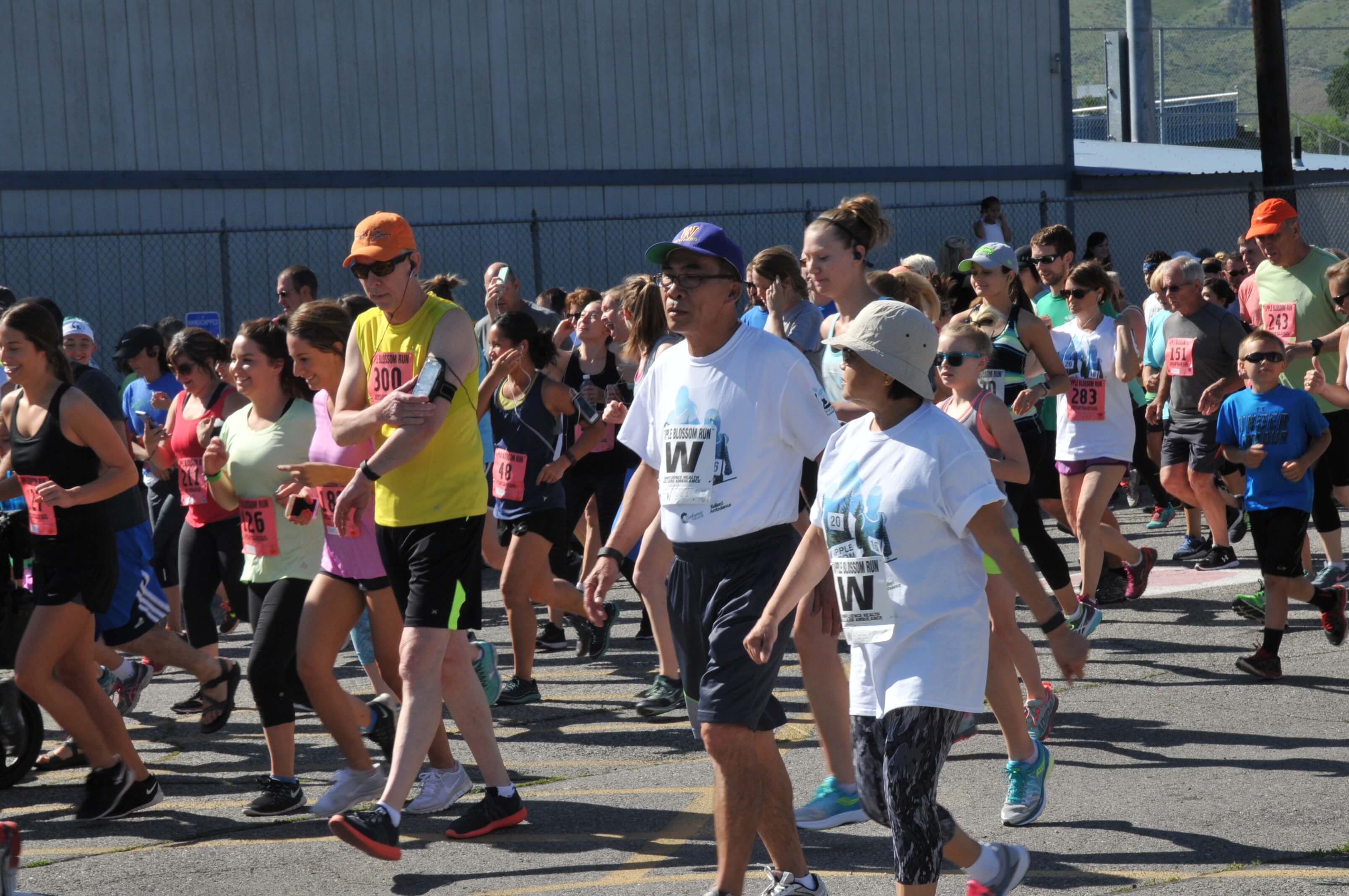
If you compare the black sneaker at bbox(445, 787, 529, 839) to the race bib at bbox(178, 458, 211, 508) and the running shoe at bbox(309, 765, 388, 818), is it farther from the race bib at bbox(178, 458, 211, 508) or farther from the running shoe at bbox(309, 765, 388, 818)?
the race bib at bbox(178, 458, 211, 508)

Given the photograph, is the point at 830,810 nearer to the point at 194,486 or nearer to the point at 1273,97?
the point at 194,486

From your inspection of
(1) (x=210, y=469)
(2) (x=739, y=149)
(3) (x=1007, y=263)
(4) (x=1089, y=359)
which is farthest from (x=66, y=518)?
(2) (x=739, y=149)

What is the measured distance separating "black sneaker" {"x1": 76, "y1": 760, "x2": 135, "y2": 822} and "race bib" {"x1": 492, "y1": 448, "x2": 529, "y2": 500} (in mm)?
2483

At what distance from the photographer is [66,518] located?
6.09m

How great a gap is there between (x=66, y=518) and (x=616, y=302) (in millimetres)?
3944

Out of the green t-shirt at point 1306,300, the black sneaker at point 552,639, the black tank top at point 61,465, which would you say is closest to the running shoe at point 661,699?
the black sneaker at point 552,639

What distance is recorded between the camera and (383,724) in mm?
6387

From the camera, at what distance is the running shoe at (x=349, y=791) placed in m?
5.75

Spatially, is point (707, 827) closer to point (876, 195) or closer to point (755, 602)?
point (755, 602)

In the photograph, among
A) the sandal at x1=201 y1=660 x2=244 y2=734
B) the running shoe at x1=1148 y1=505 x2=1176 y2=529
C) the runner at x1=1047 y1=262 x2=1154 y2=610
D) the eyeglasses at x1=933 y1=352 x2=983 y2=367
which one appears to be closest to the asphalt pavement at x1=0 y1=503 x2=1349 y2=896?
the sandal at x1=201 y1=660 x2=244 y2=734

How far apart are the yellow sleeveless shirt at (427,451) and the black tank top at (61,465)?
1.31 m

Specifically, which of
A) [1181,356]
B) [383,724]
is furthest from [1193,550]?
[383,724]

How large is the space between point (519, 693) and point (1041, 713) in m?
2.67

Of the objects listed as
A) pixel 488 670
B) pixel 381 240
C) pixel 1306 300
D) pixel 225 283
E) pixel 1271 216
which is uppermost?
pixel 225 283
